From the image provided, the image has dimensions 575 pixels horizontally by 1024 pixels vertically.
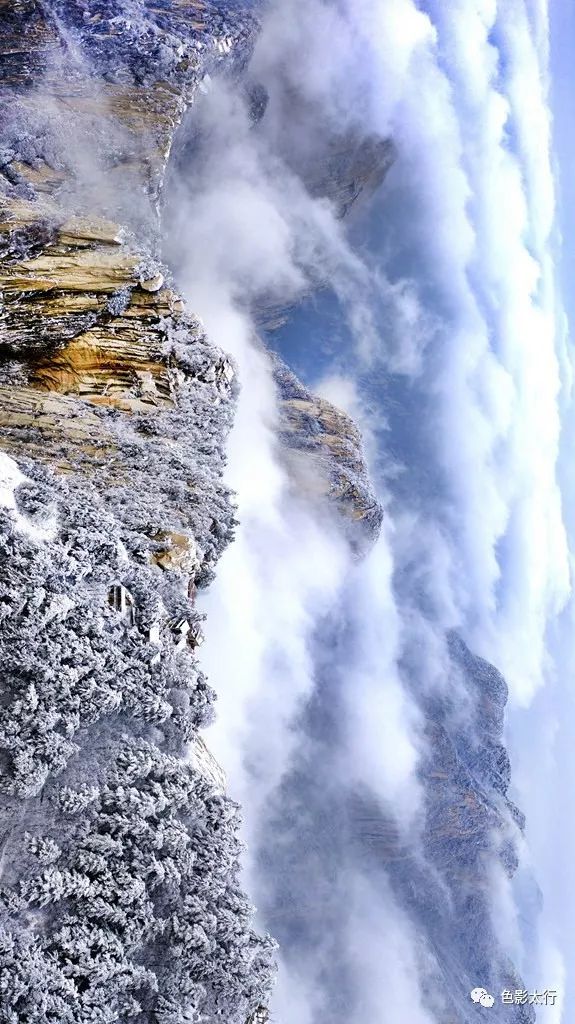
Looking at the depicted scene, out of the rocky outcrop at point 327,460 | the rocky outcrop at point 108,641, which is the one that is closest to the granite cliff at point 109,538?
the rocky outcrop at point 108,641

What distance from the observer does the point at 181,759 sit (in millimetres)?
11641

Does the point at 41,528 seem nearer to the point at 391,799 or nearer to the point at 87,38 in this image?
the point at 87,38

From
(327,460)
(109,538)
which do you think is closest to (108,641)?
(109,538)

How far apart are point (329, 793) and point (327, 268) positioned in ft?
120

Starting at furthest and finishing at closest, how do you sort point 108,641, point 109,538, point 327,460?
point 327,460 < point 109,538 < point 108,641

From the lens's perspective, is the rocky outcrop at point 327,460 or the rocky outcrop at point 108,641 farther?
the rocky outcrop at point 327,460

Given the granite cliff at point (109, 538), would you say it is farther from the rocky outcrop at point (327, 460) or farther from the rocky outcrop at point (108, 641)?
the rocky outcrop at point (327, 460)

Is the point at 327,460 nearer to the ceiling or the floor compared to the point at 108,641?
nearer to the floor

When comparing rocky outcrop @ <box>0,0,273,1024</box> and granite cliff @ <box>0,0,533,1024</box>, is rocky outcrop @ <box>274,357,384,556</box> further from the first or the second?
rocky outcrop @ <box>0,0,273,1024</box>

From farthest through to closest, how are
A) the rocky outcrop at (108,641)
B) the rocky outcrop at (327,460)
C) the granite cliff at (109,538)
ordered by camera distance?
1. the rocky outcrop at (327,460)
2. the granite cliff at (109,538)
3. the rocky outcrop at (108,641)

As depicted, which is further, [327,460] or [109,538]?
[327,460]

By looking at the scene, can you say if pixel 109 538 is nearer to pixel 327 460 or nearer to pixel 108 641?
pixel 108 641

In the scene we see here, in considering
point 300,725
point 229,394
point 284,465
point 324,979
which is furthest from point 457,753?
point 229,394

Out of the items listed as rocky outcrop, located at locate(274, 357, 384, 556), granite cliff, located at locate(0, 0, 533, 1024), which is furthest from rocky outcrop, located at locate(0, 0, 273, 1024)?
rocky outcrop, located at locate(274, 357, 384, 556)
